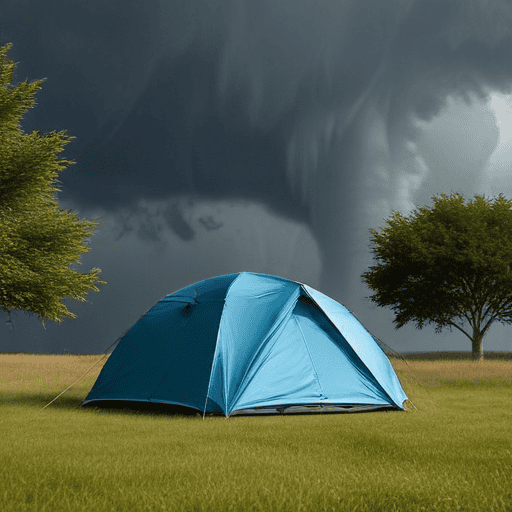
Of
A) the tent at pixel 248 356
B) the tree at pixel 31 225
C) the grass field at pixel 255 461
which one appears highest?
the tree at pixel 31 225

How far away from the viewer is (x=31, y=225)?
798 inches

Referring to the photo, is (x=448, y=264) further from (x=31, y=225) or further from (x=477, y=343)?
(x=31, y=225)

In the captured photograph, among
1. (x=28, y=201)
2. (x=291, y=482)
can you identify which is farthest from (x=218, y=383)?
(x=28, y=201)

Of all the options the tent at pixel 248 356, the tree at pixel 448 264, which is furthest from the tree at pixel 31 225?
the tree at pixel 448 264

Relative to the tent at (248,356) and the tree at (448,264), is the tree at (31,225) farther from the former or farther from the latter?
the tree at (448,264)

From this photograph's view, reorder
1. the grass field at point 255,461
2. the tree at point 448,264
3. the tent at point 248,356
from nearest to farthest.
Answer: the grass field at point 255,461 < the tent at point 248,356 < the tree at point 448,264

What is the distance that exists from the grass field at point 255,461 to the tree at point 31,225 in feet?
33.8

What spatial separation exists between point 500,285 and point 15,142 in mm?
26445

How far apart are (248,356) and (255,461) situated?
168 inches

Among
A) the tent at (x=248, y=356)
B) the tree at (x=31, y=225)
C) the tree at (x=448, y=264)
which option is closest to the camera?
the tent at (x=248, y=356)

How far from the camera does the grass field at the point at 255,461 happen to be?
13.1 feet

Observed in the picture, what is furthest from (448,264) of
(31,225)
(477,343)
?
(31,225)

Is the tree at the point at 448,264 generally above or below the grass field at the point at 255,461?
above

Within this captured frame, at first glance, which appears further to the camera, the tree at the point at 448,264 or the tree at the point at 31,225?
the tree at the point at 448,264
